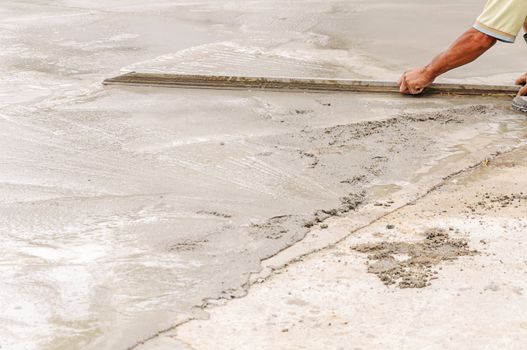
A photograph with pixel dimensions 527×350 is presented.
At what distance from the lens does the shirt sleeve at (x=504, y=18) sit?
4.48 meters

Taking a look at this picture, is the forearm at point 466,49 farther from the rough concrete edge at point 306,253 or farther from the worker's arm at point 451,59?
the rough concrete edge at point 306,253

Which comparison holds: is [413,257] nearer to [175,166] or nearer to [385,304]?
[385,304]

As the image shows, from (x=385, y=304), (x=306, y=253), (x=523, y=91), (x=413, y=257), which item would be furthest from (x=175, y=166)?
(x=523, y=91)

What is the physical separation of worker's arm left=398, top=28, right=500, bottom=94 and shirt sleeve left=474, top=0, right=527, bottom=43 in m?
0.12

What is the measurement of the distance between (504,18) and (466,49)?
1.05 ft

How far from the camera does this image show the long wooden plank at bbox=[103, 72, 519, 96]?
17.0 feet

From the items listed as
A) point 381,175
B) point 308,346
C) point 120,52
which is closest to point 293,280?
point 308,346

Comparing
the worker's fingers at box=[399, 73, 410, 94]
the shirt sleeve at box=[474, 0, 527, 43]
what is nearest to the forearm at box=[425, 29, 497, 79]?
the shirt sleeve at box=[474, 0, 527, 43]

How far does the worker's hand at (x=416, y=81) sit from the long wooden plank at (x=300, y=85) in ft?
0.32

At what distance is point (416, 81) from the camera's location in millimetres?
5039

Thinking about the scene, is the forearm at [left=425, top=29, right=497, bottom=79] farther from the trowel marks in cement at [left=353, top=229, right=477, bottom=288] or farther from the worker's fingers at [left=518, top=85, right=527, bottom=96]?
the trowel marks in cement at [left=353, top=229, right=477, bottom=288]

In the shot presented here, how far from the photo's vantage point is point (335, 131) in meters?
4.45

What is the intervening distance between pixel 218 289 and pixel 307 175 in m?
1.16

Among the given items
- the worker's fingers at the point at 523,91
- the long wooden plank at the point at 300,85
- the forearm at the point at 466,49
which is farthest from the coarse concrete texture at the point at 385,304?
the long wooden plank at the point at 300,85
